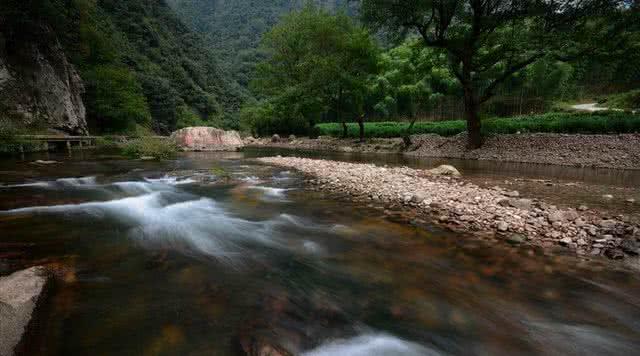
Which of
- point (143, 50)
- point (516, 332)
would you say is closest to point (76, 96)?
point (516, 332)

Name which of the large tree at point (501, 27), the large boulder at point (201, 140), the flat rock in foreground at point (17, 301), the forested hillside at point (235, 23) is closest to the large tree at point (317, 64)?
the large tree at point (501, 27)

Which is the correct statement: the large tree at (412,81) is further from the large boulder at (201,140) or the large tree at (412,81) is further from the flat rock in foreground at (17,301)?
the flat rock in foreground at (17,301)

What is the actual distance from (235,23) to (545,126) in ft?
415

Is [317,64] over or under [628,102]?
over

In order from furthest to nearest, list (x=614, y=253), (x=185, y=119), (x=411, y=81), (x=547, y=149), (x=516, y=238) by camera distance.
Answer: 1. (x=185, y=119)
2. (x=411, y=81)
3. (x=547, y=149)
4. (x=516, y=238)
5. (x=614, y=253)

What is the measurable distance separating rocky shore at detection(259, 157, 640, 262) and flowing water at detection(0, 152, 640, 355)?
522 mm

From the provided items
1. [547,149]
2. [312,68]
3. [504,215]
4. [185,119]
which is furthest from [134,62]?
[504,215]

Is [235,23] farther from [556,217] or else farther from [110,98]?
[556,217]

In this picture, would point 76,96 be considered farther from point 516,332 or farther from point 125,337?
point 516,332

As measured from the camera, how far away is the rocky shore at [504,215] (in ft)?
16.0

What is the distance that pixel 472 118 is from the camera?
1956 centimetres

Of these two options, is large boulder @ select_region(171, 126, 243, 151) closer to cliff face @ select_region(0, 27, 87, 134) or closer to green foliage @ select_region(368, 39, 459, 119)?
cliff face @ select_region(0, 27, 87, 134)

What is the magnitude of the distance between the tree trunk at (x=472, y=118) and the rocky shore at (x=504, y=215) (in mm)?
11766

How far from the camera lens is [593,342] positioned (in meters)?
2.91
